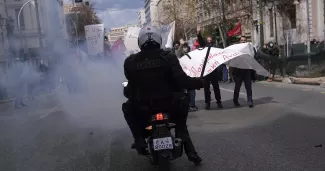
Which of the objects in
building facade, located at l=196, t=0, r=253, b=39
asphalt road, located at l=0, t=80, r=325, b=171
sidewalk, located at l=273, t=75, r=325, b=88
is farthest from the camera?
building facade, located at l=196, t=0, r=253, b=39

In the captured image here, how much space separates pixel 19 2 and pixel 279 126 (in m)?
32.3

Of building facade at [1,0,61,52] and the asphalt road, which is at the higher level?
building facade at [1,0,61,52]

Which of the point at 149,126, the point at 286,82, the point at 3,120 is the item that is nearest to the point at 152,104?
the point at 149,126

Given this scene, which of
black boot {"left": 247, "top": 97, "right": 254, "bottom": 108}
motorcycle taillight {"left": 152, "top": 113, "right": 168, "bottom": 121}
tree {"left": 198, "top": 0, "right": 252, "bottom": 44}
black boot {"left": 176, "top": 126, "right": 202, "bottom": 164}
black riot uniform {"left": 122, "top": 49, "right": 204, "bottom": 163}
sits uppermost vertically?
tree {"left": 198, "top": 0, "right": 252, "bottom": 44}

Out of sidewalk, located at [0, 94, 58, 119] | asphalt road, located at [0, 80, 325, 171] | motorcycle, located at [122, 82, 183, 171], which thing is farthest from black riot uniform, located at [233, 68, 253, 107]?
motorcycle, located at [122, 82, 183, 171]

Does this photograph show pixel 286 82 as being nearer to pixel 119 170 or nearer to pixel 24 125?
pixel 24 125

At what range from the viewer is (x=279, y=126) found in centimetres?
893

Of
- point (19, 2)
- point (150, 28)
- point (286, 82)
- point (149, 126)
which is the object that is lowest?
point (286, 82)

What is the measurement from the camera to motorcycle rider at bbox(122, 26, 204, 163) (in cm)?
554

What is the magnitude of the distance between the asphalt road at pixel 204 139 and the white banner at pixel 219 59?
101 centimetres

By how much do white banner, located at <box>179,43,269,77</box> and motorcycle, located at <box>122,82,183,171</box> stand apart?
14.7 feet

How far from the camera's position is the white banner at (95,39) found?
97.8 feet

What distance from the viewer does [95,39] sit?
3064cm

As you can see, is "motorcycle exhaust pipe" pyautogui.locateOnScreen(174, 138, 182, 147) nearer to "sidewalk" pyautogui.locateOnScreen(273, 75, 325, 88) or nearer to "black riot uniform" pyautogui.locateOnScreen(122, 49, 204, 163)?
"black riot uniform" pyautogui.locateOnScreen(122, 49, 204, 163)
